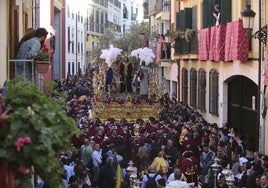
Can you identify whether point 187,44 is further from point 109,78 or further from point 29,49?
point 29,49

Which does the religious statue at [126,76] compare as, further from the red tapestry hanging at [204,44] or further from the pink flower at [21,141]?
the pink flower at [21,141]

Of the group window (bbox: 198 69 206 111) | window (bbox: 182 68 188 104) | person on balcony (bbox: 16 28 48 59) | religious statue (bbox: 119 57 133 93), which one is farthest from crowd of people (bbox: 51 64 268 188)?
window (bbox: 182 68 188 104)

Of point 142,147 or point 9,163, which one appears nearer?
point 9,163

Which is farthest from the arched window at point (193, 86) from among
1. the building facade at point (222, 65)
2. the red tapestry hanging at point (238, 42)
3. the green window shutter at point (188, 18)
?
the red tapestry hanging at point (238, 42)

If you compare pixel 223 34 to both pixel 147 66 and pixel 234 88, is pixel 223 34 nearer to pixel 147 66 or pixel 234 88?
pixel 234 88

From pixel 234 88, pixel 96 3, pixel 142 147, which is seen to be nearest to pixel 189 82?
pixel 234 88

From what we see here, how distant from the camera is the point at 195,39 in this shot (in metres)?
30.0

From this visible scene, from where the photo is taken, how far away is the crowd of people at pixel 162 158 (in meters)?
12.7

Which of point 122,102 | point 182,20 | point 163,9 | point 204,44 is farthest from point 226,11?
point 163,9

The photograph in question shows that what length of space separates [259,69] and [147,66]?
1264 centimetres

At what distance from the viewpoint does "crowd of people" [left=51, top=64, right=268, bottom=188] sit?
41.8 feet

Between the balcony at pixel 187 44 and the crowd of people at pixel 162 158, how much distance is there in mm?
9688

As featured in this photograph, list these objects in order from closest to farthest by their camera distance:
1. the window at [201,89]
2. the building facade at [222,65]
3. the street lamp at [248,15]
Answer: the street lamp at [248,15] < the building facade at [222,65] < the window at [201,89]

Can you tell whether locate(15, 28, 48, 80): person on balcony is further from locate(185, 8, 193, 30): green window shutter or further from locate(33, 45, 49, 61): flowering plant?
locate(185, 8, 193, 30): green window shutter
